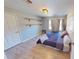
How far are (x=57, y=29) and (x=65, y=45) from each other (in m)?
5.77

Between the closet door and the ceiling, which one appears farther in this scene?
the closet door

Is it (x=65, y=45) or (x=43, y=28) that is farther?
(x=43, y=28)

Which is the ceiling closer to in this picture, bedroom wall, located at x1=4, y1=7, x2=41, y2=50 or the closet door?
bedroom wall, located at x1=4, y1=7, x2=41, y2=50

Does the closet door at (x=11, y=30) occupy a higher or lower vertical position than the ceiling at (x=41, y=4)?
lower

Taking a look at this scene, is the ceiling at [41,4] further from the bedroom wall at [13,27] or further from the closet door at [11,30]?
the closet door at [11,30]

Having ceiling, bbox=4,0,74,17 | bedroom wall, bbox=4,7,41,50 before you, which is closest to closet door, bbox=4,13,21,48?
bedroom wall, bbox=4,7,41,50

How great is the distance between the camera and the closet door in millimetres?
4764

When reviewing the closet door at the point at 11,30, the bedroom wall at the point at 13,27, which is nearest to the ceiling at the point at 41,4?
the bedroom wall at the point at 13,27

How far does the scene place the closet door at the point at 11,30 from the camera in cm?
476

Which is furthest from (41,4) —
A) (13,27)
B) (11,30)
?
(11,30)

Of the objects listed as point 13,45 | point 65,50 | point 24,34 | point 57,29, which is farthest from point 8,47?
point 57,29
